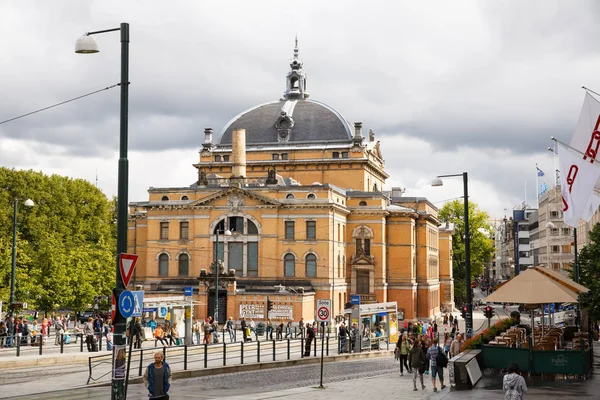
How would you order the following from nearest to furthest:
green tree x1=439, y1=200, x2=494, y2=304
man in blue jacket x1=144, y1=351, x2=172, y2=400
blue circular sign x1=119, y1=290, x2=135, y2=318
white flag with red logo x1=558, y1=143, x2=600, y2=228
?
blue circular sign x1=119, y1=290, x2=135, y2=318
man in blue jacket x1=144, y1=351, x2=172, y2=400
white flag with red logo x1=558, y1=143, x2=600, y2=228
green tree x1=439, y1=200, x2=494, y2=304

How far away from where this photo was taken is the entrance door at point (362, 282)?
254ft

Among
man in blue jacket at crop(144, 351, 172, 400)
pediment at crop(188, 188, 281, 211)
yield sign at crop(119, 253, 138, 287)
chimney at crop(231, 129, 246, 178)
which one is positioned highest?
chimney at crop(231, 129, 246, 178)

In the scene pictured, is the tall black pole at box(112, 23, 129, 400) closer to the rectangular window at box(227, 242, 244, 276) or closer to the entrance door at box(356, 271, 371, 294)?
the rectangular window at box(227, 242, 244, 276)

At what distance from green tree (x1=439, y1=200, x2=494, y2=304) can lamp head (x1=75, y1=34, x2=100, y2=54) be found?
320 feet

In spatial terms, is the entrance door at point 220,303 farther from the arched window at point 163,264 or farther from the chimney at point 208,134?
the chimney at point 208,134

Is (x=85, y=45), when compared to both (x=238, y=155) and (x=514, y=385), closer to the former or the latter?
(x=514, y=385)

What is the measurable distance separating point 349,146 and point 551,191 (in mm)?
43010

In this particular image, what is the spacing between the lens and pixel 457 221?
113m

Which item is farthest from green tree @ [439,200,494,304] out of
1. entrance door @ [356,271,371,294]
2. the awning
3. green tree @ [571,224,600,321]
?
the awning

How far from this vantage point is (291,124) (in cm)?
8688

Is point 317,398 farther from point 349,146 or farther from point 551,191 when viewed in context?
point 551,191

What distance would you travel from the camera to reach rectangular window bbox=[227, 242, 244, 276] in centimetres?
7219

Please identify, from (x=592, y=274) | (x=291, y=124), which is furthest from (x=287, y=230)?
(x=592, y=274)

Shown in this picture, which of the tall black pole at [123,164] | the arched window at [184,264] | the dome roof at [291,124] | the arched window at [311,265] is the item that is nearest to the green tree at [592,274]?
the arched window at [311,265]
